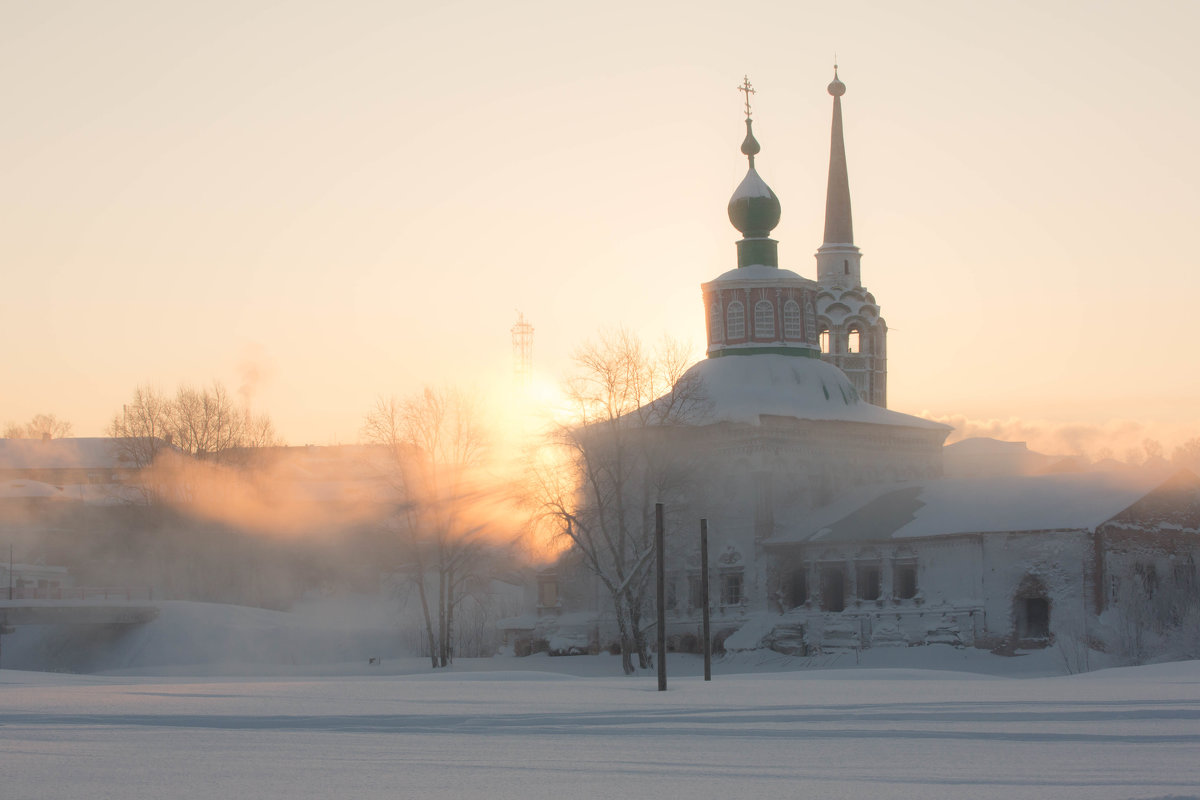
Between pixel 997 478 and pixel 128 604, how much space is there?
28833mm

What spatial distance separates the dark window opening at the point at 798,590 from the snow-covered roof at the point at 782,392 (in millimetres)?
4869

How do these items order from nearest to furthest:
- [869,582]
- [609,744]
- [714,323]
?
1. [609,744]
2. [869,582]
3. [714,323]

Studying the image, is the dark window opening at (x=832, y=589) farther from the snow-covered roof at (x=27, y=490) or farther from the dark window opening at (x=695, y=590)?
the snow-covered roof at (x=27, y=490)

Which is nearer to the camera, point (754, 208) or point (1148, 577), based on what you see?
point (1148, 577)

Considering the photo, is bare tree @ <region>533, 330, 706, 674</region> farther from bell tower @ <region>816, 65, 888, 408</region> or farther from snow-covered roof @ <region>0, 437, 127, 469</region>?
snow-covered roof @ <region>0, 437, 127, 469</region>

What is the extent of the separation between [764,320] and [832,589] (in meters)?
10.2

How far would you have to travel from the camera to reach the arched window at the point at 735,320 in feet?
170

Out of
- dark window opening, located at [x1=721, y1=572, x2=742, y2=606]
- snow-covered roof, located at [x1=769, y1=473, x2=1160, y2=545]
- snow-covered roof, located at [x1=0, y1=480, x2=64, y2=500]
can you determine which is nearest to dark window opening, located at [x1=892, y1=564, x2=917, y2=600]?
snow-covered roof, located at [x1=769, y1=473, x2=1160, y2=545]

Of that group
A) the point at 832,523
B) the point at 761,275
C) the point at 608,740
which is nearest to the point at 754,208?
the point at 761,275

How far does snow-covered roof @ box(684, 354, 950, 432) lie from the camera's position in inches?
1877

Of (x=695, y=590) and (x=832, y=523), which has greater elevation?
(x=832, y=523)

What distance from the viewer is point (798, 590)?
46.9 metres

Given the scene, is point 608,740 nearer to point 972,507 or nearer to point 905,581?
point 905,581

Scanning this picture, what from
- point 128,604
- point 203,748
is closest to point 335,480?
point 128,604
